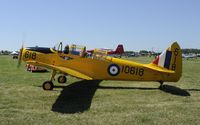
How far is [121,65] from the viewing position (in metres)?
14.4

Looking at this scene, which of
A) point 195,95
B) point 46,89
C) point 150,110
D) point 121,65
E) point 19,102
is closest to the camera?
point 150,110

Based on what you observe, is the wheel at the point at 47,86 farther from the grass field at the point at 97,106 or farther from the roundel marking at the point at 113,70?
the roundel marking at the point at 113,70

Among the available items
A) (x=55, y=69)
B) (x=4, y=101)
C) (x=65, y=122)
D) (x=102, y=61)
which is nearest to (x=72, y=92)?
(x=55, y=69)

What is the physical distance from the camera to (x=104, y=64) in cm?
1462

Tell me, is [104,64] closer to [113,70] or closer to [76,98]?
[113,70]

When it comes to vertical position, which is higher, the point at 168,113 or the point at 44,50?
the point at 44,50

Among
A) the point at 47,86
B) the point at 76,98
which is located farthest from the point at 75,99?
the point at 47,86

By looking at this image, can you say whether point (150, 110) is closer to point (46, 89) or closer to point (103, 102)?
point (103, 102)

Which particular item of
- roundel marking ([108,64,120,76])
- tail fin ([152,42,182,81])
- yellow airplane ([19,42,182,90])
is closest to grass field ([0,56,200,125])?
yellow airplane ([19,42,182,90])

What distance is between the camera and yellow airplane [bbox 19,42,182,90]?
14.1 m

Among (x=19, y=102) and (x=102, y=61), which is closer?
(x=19, y=102)

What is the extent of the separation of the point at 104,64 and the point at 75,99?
3.54 metres

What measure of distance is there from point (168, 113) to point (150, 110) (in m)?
0.60

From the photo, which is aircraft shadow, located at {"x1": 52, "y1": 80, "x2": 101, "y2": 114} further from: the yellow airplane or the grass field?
the yellow airplane
